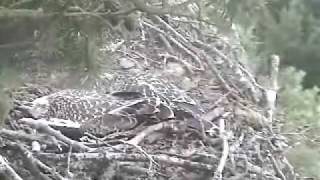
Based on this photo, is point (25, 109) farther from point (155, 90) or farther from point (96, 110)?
point (155, 90)

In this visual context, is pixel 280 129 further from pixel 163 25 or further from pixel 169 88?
pixel 163 25

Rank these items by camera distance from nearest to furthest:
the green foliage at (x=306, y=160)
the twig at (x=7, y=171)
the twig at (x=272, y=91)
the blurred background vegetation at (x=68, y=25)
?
the blurred background vegetation at (x=68, y=25)
the twig at (x=7, y=171)
the green foliage at (x=306, y=160)
the twig at (x=272, y=91)

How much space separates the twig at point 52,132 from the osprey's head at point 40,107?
103 mm

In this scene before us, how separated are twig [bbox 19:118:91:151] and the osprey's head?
0.10 meters

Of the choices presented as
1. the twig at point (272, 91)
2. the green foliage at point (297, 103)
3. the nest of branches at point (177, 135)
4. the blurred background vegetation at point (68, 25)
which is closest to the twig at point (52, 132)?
the nest of branches at point (177, 135)

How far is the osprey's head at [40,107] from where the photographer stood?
2678mm

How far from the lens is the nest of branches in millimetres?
2383

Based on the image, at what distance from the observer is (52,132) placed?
2.50 metres

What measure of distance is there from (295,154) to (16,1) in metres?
1.80

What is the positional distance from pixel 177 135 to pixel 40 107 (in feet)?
2.05

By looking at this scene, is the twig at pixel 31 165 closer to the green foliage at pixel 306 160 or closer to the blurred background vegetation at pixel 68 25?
the blurred background vegetation at pixel 68 25

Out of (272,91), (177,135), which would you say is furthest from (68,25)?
(272,91)

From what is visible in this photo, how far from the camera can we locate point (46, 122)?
2.55 metres

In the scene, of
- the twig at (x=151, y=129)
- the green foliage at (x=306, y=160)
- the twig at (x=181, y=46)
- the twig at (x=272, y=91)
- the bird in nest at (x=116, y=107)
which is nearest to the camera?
the twig at (x=151, y=129)
